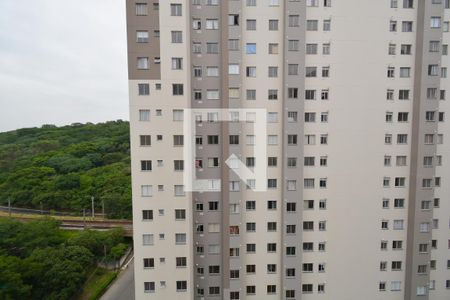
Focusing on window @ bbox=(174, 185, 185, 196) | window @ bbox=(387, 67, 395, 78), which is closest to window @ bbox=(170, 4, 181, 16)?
window @ bbox=(174, 185, 185, 196)

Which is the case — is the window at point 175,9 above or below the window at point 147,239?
above

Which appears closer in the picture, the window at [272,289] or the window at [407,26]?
the window at [407,26]

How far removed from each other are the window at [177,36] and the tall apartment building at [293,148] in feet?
0.17

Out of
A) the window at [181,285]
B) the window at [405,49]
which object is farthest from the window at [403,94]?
the window at [181,285]

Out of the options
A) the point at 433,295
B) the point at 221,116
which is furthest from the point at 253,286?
the point at 433,295

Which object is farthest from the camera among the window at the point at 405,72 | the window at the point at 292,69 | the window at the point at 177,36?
the window at the point at 405,72

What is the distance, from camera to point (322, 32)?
14.2 metres

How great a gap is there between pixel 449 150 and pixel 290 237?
1139cm

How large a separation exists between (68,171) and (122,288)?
25.6m

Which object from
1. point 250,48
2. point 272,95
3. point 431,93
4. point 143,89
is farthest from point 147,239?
point 431,93

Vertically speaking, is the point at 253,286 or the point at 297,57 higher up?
the point at 297,57

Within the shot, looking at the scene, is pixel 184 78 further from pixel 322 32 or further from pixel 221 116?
pixel 322 32

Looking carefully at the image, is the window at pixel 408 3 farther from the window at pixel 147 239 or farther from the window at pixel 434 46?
the window at pixel 147 239

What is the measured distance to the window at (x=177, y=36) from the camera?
43.5 ft
